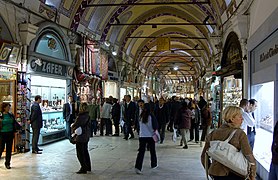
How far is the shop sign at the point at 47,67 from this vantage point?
32.6ft

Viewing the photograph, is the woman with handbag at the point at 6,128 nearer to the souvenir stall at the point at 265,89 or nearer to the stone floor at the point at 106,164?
the stone floor at the point at 106,164

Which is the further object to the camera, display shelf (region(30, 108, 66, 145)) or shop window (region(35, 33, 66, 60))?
display shelf (region(30, 108, 66, 145))

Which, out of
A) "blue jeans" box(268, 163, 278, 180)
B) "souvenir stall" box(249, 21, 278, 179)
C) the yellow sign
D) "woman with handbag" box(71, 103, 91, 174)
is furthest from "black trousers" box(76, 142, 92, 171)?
the yellow sign

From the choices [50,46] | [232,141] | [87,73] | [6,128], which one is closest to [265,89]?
[232,141]

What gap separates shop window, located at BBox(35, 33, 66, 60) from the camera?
10.6 meters

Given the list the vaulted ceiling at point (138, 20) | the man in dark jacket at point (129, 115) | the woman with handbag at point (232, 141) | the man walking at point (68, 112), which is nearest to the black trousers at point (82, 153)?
the woman with handbag at point (232, 141)

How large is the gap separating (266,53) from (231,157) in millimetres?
3743

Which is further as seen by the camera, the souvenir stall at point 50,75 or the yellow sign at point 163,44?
the yellow sign at point 163,44

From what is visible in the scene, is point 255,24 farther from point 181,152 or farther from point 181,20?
point 181,20

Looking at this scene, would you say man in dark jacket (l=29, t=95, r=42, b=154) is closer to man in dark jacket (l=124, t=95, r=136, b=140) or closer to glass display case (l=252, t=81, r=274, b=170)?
man in dark jacket (l=124, t=95, r=136, b=140)

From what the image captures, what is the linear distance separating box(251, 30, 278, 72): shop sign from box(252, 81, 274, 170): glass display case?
39 cm

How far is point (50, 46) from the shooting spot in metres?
11.2

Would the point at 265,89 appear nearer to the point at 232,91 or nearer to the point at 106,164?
the point at 106,164

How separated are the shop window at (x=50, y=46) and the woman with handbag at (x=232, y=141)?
773cm
